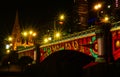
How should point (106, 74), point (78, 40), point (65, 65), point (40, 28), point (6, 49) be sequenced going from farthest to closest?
point (6, 49), point (40, 28), point (65, 65), point (78, 40), point (106, 74)

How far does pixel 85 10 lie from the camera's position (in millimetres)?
44906

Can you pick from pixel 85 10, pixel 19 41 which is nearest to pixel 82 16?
pixel 85 10

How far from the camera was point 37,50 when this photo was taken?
164 feet

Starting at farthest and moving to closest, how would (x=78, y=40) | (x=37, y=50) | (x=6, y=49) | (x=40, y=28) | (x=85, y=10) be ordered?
1. (x=6, y=49)
2. (x=40, y=28)
3. (x=37, y=50)
4. (x=85, y=10)
5. (x=78, y=40)

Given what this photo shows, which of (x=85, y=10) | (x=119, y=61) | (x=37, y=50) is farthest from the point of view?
(x=37, y=50)

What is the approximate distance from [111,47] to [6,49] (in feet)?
248

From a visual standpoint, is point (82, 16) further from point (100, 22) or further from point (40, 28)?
point (40, 28)

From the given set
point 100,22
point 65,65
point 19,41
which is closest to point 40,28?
point 19,41

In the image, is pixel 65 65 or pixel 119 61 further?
pixel 65 65

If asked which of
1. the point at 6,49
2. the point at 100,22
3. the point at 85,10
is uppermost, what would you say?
the point at 85,10

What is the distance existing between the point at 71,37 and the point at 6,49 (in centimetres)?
6634

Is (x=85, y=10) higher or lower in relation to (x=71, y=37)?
higher

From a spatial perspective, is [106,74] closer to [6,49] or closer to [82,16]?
[82,16]

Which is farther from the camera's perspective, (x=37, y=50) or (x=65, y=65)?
(x=37, y=50)
